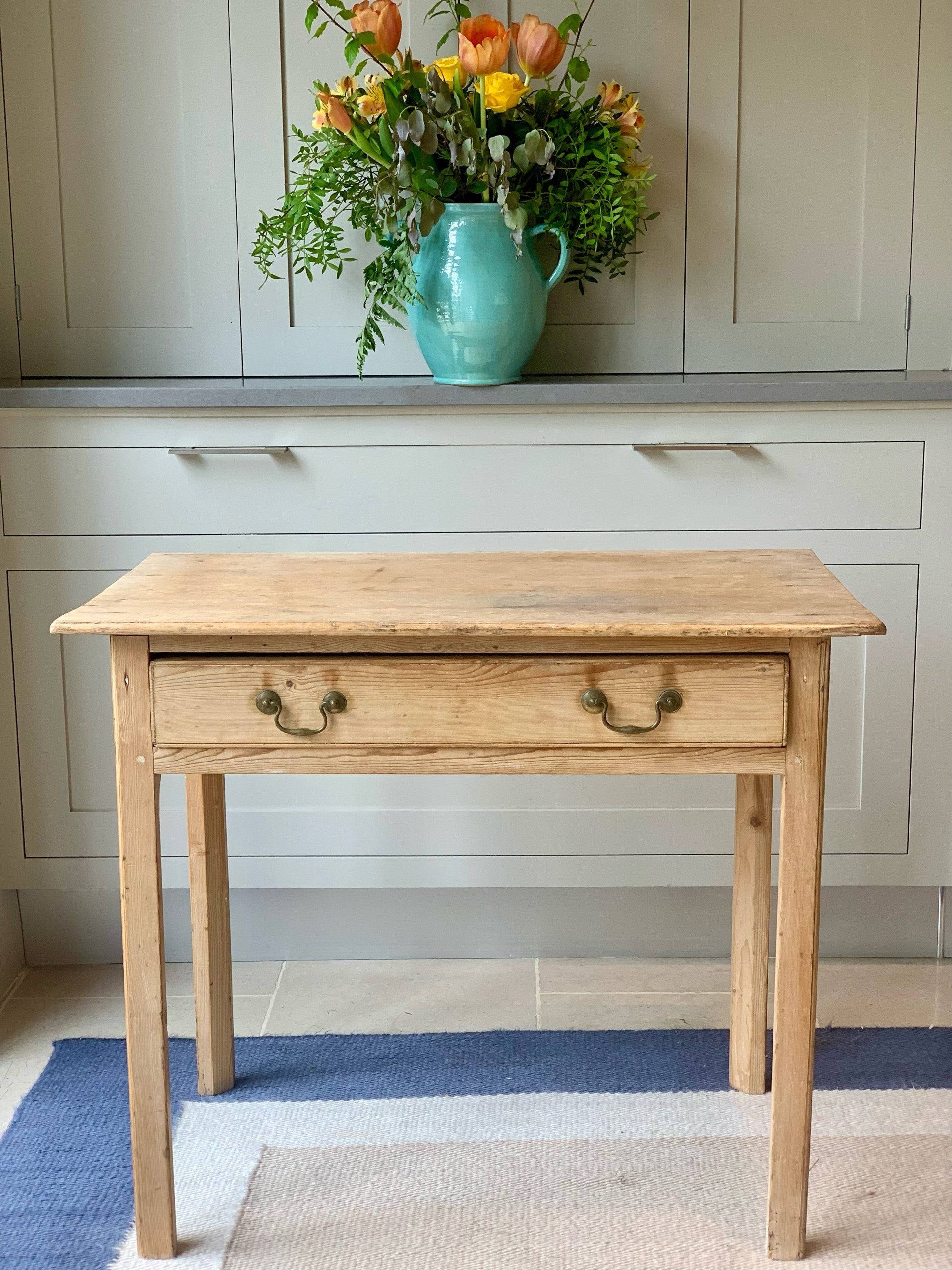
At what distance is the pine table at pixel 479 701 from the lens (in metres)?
1.45

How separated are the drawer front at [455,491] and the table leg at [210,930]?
22.2 inches

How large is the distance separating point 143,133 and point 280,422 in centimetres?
73

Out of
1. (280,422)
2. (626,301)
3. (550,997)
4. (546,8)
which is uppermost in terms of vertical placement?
(546,8)

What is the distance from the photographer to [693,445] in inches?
85.7

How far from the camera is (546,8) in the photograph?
243 centimetres

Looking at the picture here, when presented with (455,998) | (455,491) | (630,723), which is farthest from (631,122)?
(455,998)

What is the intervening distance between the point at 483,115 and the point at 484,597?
103 cm

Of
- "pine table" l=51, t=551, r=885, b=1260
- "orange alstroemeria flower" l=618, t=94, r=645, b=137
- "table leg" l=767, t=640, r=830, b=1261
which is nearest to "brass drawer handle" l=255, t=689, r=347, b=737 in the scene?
"pine table" l=51, t=551, r=885, b=1260

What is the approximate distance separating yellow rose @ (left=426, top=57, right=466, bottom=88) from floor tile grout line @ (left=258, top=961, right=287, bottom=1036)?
163cm

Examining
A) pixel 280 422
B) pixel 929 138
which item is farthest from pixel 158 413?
pixel 929 138

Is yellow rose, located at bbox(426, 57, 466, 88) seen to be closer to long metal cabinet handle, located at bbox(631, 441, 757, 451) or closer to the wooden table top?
long metal cabinet handle, located at bbox(631, 441, 757, 451)

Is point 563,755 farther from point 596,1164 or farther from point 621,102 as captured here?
point 621,102

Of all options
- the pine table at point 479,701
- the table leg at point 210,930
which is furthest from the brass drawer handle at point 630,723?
the table leg at point 210,930

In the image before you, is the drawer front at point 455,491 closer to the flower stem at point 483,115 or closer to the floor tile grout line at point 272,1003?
the flower stem at point 483,115
